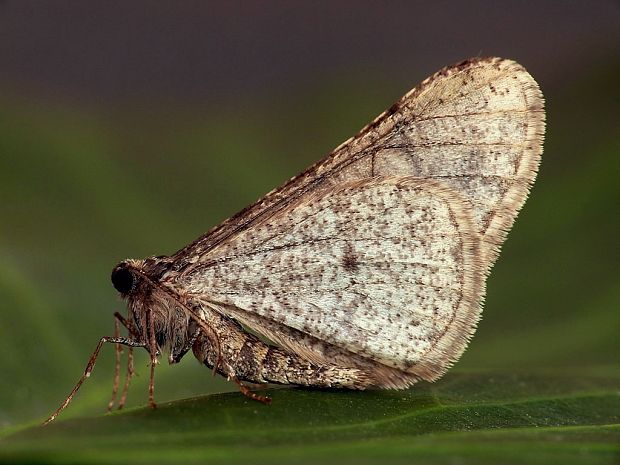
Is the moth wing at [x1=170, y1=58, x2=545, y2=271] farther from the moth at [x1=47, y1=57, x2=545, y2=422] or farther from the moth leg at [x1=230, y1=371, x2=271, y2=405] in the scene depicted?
the moth leg at [x1=230, y1=371, x2=271, y2=405]

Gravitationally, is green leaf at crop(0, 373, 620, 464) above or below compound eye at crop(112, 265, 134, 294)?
below

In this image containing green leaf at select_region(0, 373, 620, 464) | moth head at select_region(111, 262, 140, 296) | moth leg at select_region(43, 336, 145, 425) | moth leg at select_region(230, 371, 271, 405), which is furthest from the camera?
moth head at select_region(111, 262, 140, 296)

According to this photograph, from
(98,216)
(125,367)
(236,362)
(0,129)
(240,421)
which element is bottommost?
(240,421)

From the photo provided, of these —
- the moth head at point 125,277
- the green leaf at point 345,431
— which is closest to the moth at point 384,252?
the moth head at point 125,277

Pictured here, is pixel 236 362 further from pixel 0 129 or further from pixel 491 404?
pixel 0 129

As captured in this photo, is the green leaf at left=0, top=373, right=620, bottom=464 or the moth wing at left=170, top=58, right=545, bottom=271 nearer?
the green leaf at left=0, top=373, right=620, bottom=464

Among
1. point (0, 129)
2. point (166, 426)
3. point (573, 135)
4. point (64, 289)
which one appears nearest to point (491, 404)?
point (166, 426)

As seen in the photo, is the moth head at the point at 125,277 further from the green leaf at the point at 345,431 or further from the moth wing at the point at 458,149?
the green leaf at the point at 345,431

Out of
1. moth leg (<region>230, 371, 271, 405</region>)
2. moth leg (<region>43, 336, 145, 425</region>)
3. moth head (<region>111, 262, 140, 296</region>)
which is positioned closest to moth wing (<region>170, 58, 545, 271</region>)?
moth head (<region>111, 262, 140, 296</region>)
